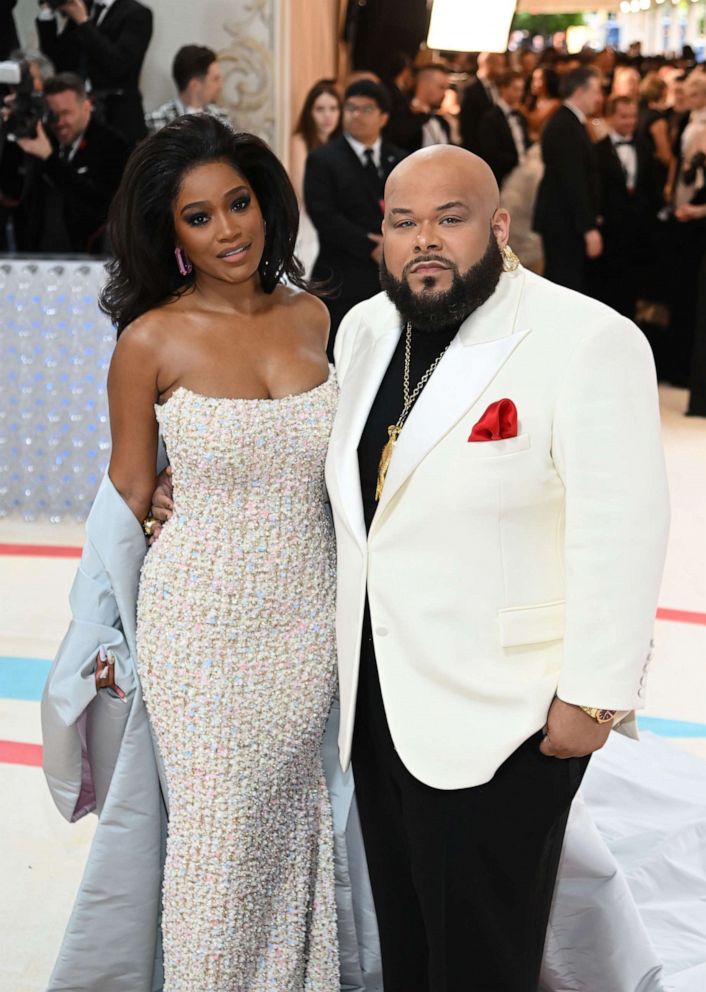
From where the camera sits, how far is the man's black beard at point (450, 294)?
6.49 ft

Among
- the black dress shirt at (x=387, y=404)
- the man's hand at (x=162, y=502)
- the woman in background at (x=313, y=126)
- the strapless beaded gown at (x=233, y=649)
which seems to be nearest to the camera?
the black dress shirt at (x=387, y=404)

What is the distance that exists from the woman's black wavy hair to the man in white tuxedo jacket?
40 cm

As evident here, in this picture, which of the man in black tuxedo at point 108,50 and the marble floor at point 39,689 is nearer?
the marble floor at point 39,689

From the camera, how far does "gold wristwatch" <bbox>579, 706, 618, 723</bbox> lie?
1922 millimetres

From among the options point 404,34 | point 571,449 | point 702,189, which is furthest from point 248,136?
point 404,34

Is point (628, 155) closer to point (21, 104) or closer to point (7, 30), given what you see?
point (7, 30)

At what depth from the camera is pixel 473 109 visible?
9.23 m

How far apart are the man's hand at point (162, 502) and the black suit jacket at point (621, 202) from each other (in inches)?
264

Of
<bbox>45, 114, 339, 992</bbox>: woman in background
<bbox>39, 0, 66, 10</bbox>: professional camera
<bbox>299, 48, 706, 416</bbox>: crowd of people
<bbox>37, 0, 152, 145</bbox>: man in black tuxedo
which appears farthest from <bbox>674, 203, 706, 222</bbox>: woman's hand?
<bbox>45, 114, 339, 992</bbox>: woman in background

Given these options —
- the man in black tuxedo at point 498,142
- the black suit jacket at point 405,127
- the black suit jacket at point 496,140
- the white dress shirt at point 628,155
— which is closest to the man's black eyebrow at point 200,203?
the black suit jacket at point 405,127

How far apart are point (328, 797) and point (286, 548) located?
0.55 metres

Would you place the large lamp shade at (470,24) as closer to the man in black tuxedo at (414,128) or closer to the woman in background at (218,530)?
the woman in background at (218,530)

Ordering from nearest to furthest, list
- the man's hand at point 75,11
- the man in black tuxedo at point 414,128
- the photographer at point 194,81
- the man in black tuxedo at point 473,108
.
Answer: the photographer at point 194,81, the man's hand at point 75,11, the man in black tuxedo at point 414,128, the man in black tuxedo at point 473,108

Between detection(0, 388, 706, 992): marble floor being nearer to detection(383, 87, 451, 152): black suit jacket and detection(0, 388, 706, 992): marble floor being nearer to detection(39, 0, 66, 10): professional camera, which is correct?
detection(383, 87, 451, 152): black suit jacket
